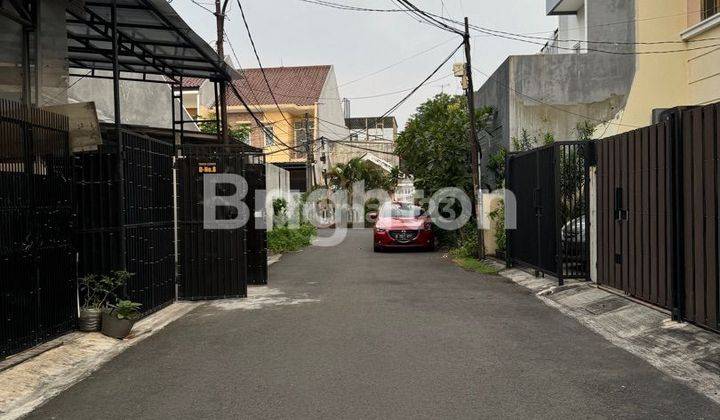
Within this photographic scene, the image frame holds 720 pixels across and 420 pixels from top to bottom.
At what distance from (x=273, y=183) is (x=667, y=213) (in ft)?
54.8

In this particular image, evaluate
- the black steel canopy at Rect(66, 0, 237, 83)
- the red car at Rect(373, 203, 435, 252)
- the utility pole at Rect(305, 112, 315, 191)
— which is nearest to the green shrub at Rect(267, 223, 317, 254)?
the red car at Rect(373, 203, 435, 252)

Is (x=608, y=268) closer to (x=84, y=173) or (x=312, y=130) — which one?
(x=84, y=173)

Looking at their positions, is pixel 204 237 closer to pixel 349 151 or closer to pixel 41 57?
pixel 41 57

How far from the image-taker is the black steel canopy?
9.12 metres

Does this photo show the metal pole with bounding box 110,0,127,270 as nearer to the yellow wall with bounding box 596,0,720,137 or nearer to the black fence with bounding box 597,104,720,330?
the black fence with bounding box 597,104,720,330

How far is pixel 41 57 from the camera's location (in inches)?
357

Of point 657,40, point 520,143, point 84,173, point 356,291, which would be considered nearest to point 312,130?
point 520,143

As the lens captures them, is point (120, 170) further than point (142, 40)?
No

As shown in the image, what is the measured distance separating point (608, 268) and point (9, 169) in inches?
314

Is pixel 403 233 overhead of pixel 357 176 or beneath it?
beneath

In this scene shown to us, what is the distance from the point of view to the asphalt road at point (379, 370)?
4.89m

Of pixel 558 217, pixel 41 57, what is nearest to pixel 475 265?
pixel 558 217

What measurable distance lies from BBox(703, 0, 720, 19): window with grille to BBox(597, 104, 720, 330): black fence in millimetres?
5660

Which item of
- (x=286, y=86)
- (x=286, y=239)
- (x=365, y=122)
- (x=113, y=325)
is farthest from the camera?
(x=365, y=122)
